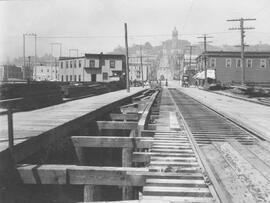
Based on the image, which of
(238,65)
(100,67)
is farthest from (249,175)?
(100,67)

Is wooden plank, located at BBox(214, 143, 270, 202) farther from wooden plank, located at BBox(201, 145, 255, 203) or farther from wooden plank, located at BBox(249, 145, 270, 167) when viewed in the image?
wooden plank, located at BBox(249, 145, 270, 167)

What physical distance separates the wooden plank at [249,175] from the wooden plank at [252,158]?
3.8 inches

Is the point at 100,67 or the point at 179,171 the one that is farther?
the point at 100,67

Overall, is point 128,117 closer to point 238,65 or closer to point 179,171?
point 179,171

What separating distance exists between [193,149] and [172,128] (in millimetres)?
3790

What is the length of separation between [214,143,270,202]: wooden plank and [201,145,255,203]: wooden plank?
93 mm

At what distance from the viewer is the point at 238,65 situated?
84.0 metres

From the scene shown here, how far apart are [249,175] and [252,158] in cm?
159

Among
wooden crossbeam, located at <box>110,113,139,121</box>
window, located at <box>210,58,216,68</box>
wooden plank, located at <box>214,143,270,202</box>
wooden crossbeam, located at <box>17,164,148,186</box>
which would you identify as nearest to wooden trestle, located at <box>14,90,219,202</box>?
wooden crossbeam, located at <box>17,164,148,186</box>

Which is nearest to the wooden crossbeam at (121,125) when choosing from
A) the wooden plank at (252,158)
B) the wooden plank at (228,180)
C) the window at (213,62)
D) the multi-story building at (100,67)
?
the wooden plank at (252,158)

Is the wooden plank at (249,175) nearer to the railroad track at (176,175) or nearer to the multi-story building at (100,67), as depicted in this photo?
the railroad track at (176,175)

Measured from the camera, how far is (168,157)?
8.02 m

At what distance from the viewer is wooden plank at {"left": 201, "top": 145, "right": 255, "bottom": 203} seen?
18.0ft

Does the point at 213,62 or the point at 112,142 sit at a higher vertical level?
the point at 213,62
